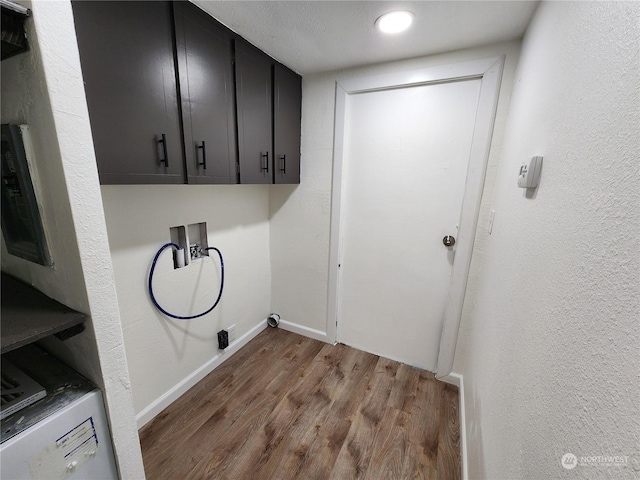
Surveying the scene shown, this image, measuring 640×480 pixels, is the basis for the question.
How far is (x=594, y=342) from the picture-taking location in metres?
0.41

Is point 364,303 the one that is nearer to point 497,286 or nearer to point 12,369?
point 497,286

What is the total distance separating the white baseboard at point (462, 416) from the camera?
130 centimetres

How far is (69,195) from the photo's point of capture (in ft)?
1.96

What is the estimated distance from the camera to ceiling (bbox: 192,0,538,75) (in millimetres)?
1170

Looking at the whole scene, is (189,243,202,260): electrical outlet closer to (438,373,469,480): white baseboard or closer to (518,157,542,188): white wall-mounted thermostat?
(518,157,542,188): white wall-mounted thermostat

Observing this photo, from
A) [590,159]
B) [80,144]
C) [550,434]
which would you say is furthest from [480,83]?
[80,144]

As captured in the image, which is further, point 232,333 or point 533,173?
point 232,333

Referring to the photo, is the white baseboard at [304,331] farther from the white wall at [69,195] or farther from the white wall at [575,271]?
the white wall at [69,195]

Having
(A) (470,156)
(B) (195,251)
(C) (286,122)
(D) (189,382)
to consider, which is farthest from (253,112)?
(D) (189,382)

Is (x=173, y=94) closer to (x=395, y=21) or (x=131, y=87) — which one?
(x=131, y=87)

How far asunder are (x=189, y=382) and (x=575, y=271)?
208 cm

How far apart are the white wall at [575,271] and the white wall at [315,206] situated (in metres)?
0.59

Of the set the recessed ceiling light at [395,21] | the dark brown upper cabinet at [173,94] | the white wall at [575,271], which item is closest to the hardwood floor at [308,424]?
the white wall at [575,271]

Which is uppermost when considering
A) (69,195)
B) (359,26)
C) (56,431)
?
(359,26)
